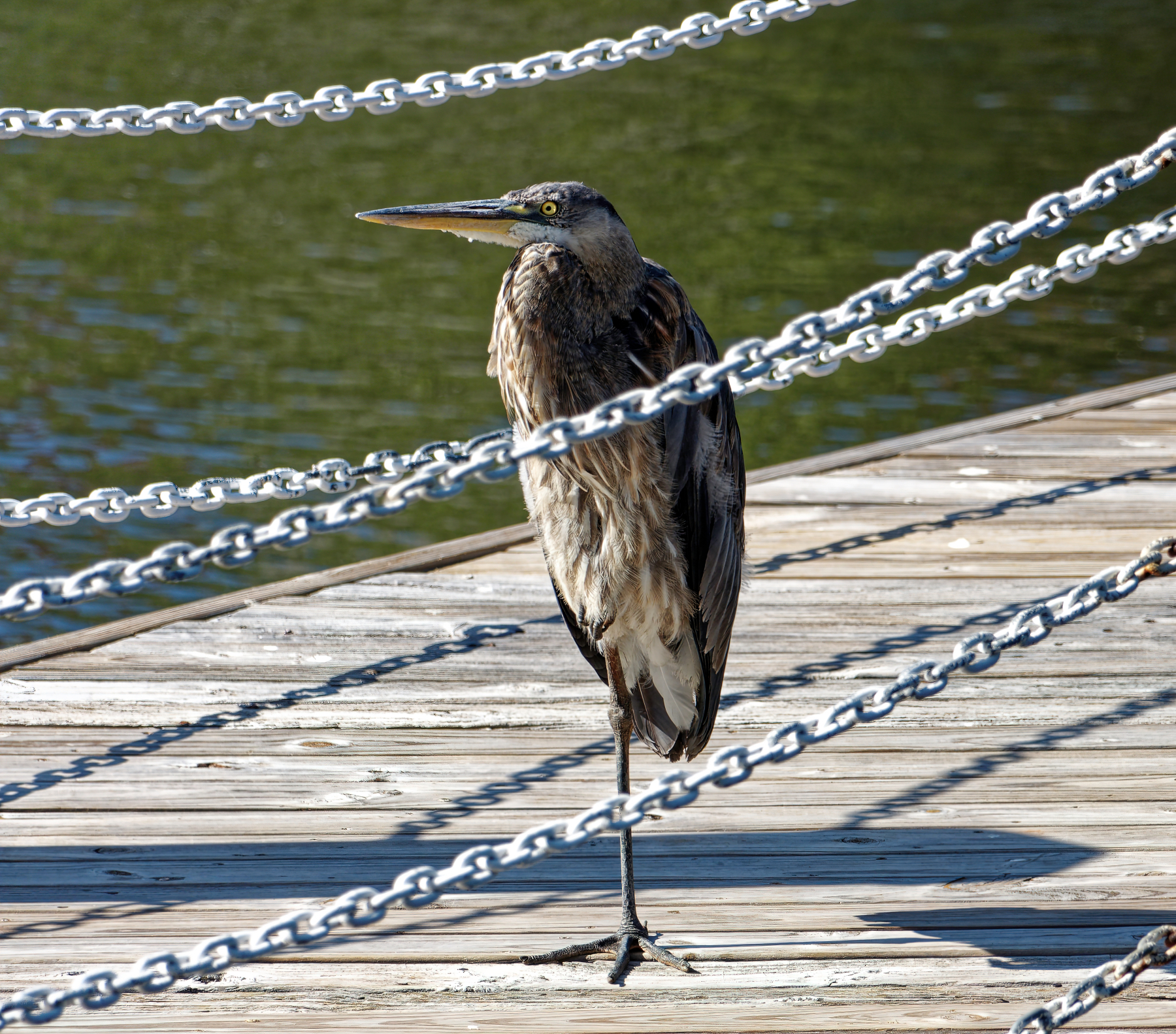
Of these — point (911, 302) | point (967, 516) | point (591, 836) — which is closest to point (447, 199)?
point (967, 516)

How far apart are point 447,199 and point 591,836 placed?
33.8ft

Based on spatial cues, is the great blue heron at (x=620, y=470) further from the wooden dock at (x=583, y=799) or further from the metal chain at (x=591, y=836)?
the metal chain at (x=591, y=836)

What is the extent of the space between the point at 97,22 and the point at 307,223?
6019 millimetres

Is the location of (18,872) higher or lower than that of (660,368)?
lower

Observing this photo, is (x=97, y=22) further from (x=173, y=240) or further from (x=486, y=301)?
(x=486, y=301)

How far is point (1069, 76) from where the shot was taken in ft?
52.1

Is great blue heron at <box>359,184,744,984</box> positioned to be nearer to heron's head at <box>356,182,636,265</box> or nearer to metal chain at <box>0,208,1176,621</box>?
heron's head at <box>356,182,636,265</box>

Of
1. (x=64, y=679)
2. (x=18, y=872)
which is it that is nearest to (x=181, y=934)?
(x=18, y=872)

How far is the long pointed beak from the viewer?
8.77 feet

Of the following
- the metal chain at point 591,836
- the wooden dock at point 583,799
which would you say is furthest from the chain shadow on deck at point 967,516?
the metal chain at point 591,836

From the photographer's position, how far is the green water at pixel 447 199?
8789 mm

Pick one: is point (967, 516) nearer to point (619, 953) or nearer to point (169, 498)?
point (619, 953)

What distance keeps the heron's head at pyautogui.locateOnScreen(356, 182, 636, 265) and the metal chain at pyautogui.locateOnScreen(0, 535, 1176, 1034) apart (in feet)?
3.59

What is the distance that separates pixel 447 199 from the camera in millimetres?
11641
